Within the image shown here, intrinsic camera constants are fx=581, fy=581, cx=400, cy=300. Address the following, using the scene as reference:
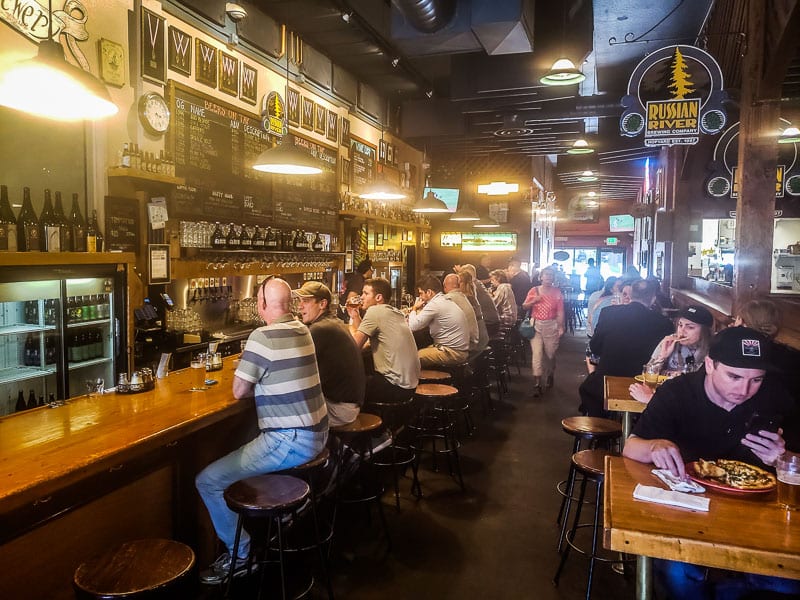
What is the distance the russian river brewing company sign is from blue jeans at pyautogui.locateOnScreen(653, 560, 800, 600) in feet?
14.7

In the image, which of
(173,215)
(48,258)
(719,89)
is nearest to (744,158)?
(719,89)

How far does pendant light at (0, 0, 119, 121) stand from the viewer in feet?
8.26

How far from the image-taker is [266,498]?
8.69ft

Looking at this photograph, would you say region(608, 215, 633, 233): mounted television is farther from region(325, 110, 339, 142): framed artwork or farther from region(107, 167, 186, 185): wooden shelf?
region(107, 167, 186, 185): wooden shelf

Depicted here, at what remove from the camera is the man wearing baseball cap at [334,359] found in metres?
3.71

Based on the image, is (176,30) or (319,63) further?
(319,63)

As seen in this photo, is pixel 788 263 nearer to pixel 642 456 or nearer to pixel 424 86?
pixel 424 86

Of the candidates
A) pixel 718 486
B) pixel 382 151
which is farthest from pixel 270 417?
pixel 382 151

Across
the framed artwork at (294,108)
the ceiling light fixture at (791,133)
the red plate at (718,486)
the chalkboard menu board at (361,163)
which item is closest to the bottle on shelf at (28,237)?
the framed artwork at (294,108)

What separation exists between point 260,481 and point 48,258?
2109mm

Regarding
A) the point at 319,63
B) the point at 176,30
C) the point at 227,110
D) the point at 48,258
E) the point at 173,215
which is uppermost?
the point at 319,63

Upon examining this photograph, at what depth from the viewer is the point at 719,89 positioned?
17.4 ft

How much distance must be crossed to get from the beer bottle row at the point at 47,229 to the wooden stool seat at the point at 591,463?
11.8ft

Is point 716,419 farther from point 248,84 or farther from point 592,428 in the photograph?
point 248,84
